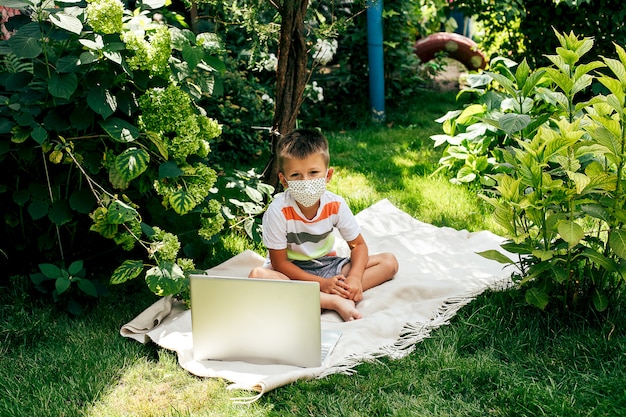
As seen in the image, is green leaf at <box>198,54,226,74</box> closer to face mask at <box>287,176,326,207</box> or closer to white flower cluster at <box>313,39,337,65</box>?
face mask at <box>287,176,326,207</box>

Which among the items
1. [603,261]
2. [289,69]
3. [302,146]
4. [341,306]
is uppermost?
[289,69]

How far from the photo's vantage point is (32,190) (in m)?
3.15

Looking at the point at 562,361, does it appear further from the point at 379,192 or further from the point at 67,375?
the point at 379,192

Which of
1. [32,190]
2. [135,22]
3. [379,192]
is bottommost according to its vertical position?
[379,192]

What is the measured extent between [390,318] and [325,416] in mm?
770

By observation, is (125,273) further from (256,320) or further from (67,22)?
(67,22)

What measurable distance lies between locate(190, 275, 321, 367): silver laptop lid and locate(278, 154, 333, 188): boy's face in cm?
71

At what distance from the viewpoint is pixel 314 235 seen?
331 cm

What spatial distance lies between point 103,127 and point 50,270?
2.31 ft

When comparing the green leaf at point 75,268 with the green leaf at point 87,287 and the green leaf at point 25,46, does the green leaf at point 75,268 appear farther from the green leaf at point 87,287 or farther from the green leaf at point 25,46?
the green leaf at point 25,46

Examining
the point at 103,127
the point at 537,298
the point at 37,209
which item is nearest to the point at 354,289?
the point at 537,298

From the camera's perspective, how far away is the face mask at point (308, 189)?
10.2 feet

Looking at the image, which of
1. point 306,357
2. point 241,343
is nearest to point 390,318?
point 306,357

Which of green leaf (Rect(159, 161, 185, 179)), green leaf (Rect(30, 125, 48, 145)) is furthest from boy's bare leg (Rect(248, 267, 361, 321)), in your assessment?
green leaf (Rect(30, 125, 48, 145))
